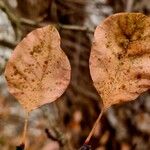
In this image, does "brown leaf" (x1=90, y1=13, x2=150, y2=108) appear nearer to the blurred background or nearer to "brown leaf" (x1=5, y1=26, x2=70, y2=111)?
"brown leaf" (x1=5, y1=26, x2=70, y2=111)

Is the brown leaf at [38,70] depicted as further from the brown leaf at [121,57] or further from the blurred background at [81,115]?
the blurred background at [81,115]

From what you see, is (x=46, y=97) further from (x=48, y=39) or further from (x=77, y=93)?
(x=77, y=93)

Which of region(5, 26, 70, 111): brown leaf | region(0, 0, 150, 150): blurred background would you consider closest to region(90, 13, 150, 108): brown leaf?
region(5, 26, 70, 111): brown leaf

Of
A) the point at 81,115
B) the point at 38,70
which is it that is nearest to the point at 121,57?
the point at 38,70

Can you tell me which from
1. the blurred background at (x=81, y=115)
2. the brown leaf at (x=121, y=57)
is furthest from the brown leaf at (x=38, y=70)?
the blurred background at (x=81, y=115)

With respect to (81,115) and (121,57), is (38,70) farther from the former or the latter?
(81,115)

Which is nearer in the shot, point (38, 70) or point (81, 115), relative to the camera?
point (38, 70)

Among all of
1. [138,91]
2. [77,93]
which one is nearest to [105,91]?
[138,91]
